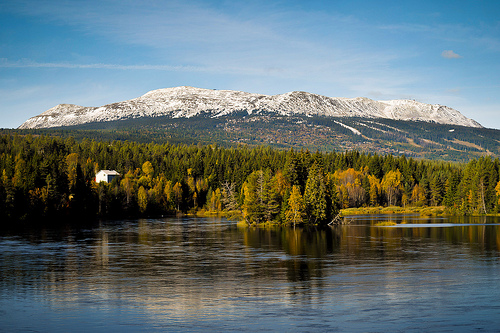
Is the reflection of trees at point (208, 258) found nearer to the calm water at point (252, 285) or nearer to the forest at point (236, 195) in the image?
the calm water at point (252, 285)

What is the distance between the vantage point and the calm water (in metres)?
33.1

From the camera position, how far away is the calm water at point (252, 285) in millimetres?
33062

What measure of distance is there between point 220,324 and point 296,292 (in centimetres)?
1103

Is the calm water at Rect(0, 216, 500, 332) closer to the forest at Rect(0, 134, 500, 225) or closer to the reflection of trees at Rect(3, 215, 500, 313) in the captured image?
the reflection of trees at Rect(3, 215, 500, 313)

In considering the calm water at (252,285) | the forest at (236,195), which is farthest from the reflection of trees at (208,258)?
the forest at (236,195)

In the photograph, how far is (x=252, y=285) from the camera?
44.8m

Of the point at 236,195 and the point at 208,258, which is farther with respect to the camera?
the point at 236,195

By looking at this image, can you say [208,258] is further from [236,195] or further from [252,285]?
[236,195]

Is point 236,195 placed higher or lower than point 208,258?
higher

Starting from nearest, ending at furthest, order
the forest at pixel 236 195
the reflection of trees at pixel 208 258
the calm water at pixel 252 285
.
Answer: the calm water at pixel 252 285 < the reflection of trees at pixel 208 258 < the forest at pixel 236 195

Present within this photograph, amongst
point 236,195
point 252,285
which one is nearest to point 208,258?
point 252,285

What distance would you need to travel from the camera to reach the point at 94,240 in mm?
83875

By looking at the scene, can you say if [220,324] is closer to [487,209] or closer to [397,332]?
[397,332]

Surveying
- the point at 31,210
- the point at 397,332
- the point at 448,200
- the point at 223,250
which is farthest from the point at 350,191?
the point at 397,332
